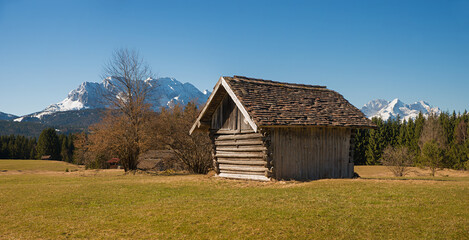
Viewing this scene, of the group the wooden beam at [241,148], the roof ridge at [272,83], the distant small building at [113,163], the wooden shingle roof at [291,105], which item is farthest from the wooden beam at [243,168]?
the distant small building at [113,163]

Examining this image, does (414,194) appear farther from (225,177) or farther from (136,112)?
Result: (136,112)

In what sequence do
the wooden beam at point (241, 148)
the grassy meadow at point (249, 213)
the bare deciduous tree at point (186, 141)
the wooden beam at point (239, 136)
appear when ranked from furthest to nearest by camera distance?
the bare deciduous tree at point (186, 141), the wooden beam at point (239, 136), the wooden beam at point (241, 148), the grassy meadow at point (249, 213)

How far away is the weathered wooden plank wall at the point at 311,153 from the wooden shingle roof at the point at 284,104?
835 mm

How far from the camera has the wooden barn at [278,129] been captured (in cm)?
1930

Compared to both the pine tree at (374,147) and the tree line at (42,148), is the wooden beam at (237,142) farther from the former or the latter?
the tree line at (42,148)

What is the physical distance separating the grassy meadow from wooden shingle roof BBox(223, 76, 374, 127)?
3.76m

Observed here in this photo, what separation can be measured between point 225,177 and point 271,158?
15.9 feet

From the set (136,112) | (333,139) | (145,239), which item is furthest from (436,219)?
(136,112)

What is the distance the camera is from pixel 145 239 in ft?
29.4

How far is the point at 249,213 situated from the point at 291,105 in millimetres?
10755

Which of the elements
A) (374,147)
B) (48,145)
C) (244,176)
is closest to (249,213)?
(244,176)

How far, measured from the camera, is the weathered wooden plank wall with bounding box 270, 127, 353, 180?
766 inches

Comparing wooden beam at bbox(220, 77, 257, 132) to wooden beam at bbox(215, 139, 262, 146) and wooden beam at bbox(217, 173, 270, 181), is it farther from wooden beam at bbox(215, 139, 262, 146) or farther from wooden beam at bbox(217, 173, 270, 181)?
wooden beam at bbox(217, 173, 270, 181)

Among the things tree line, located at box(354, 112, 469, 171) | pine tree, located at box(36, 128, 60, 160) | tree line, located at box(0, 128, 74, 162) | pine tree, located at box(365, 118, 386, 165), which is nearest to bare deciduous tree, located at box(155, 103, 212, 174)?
tree line, located at box(354, 112, 469, 171)
